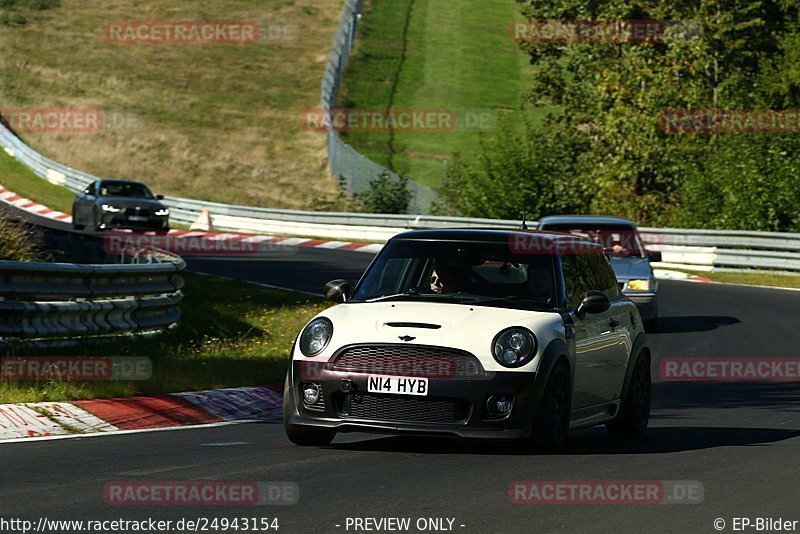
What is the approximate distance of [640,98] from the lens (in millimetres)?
44000

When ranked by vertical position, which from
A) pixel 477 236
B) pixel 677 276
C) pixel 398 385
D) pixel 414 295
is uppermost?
pixel 477 236

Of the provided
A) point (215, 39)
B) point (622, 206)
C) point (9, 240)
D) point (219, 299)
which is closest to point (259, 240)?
point (622, 206)

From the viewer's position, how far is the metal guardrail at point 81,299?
13711 millimetres

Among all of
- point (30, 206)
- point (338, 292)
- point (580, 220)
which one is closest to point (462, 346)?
point (338, 292)

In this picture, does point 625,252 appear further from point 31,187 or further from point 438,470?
point 31,187

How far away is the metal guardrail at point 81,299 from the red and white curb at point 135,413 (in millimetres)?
2044

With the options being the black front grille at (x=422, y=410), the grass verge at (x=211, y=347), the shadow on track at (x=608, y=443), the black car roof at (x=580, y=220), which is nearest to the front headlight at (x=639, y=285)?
the black car roof at (x=580, y=220)

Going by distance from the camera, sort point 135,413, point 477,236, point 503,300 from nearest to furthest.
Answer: point 503,300
point 477,236
point 135,413

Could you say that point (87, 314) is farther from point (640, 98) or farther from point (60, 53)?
point (60, 53)

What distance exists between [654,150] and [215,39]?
47.6m

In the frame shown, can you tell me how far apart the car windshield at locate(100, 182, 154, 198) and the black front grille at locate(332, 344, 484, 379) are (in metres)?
30.0

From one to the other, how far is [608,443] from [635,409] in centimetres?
59

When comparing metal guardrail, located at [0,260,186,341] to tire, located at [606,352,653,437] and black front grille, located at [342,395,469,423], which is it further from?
tire, located at [606,352,653,437]

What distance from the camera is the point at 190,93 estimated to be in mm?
73812
